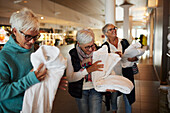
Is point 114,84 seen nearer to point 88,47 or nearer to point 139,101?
point 88,47

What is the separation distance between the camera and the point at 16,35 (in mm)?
1303

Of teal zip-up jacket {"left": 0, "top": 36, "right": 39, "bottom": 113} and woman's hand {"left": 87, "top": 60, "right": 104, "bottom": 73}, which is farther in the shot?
woman's hand {"left": 87, "top": 60, "right": 104, "bottom": 73}

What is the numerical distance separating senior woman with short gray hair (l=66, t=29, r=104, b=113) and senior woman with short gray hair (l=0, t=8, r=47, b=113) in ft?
2.37

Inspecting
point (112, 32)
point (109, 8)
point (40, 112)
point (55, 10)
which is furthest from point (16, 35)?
point (55, 10)

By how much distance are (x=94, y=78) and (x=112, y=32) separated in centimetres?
119

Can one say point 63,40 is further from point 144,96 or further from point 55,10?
point 144,96

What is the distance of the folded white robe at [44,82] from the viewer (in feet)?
3.90

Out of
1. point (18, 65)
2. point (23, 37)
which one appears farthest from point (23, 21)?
point (18, 65)

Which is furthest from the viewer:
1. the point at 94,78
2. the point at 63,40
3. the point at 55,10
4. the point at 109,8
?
the point at 63,40

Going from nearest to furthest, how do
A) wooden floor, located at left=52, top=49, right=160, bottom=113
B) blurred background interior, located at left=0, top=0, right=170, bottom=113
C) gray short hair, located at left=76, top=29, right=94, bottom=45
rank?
gray short hair, located at left=76, top=29, right=94, bottom=45 < wooden floor, located at left=52, top=49, right=160, bottom=113 < blurred background interior, located at left=0, top=0, right=170, bottom=113

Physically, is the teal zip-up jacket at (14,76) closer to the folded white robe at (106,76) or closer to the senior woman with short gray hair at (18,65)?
the senior woman with short gray hair at (18,65)

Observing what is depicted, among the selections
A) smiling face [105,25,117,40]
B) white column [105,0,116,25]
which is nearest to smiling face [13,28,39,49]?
smiling face [105,25,117,40]

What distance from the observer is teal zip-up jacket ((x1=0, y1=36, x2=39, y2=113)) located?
116 cm

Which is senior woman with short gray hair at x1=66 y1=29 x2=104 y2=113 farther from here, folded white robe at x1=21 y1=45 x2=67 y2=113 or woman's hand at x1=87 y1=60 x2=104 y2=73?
folded white robe at x1=21 y1=45 x2=67 y2=113
